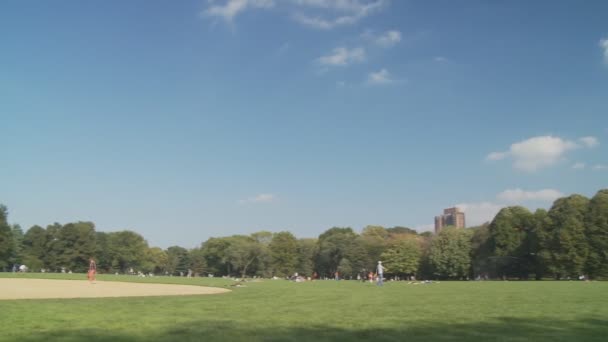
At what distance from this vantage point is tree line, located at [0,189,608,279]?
246 feet

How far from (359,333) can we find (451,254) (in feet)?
310

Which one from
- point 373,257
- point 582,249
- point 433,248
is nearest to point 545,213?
point 582,249

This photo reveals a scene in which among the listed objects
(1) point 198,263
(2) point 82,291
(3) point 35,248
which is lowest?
(1) point 198,263

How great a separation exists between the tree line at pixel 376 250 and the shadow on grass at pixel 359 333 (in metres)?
70.2

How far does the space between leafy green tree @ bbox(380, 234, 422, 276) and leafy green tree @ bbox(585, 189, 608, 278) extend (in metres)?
42.4

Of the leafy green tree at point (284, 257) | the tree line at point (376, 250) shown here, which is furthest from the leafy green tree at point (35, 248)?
the leafy green tree at point (284, 257)

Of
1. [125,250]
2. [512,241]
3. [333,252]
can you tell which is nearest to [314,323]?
[512,241]

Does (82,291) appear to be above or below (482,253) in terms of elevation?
below

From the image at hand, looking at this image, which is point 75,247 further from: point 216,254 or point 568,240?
point 568,240

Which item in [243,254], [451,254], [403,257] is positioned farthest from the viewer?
[243,254]

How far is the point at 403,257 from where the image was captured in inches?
4414

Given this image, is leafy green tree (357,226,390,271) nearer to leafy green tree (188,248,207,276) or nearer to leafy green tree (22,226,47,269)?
leafy green tree (188,248,207,276)

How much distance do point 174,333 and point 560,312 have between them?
37.9 feet

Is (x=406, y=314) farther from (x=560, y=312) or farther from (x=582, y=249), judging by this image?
(x=582, y=249)
